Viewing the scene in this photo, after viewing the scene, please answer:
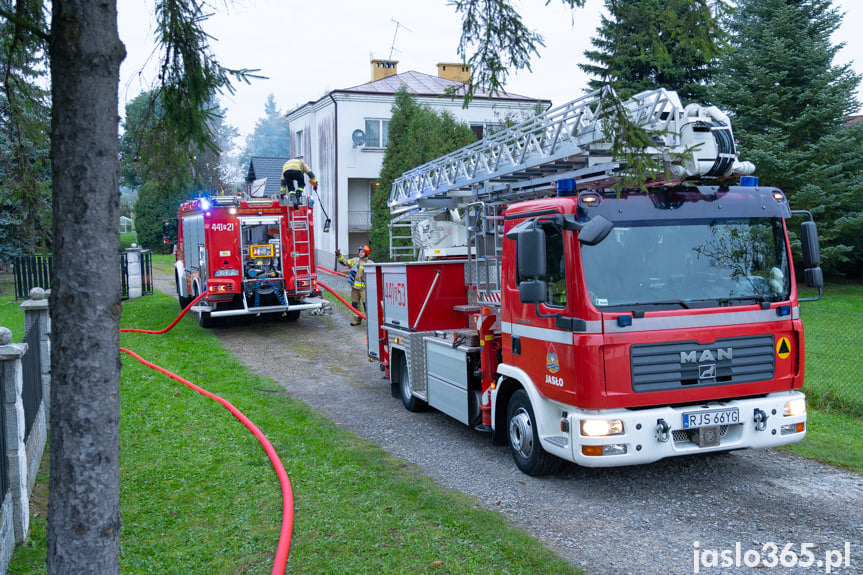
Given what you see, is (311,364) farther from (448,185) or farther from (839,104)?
(839,104)

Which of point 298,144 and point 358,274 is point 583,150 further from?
point 298,144

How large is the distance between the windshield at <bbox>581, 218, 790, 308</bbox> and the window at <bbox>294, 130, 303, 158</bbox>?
29701 millimetres

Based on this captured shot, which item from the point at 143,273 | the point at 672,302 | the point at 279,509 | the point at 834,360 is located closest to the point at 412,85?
the point at 143,273

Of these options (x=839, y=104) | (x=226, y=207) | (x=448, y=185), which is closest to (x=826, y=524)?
(x=448, y=185)

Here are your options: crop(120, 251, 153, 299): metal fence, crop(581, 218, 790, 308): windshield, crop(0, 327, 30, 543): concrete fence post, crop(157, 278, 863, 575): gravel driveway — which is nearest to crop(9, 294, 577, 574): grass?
crop(0, 327, 30, 543): concrete fence post

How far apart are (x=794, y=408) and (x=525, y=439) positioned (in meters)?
2.22

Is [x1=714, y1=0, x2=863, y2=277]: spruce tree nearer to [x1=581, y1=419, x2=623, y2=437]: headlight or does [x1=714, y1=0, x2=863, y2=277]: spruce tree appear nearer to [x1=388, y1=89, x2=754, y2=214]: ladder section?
[x1=388, y1=89, x2=754, y2=214]: ladder section

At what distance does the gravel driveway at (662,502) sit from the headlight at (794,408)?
24.9 inches

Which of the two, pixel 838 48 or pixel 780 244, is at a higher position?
pixel 838 48

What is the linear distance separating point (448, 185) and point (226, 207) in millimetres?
6884

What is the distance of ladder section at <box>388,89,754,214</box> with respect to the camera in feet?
19.2

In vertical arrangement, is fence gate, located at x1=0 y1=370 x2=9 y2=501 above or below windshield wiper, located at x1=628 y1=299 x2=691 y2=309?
below

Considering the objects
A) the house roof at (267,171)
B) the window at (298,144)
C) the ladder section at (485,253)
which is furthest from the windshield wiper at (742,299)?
the window at (298,144)

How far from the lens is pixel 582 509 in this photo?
5668 mm
